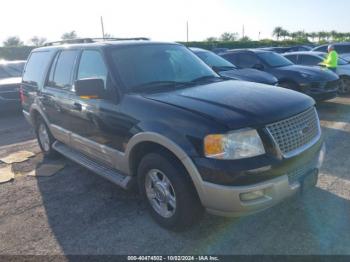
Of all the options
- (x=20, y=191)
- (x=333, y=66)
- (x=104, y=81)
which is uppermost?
(x=104, y=81)

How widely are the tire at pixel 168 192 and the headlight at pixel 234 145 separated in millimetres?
439

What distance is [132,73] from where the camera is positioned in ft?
12.6

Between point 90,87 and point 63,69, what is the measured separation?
149 centimetres

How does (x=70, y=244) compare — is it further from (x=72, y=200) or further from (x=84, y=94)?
(x=84, y=94)

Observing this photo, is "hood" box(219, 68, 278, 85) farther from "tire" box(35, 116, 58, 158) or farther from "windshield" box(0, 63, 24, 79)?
"windshield" box(0, 63, 24, 79)

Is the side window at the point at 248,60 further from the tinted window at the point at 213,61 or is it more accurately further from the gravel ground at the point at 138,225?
the gravel ground at the point at 138,225

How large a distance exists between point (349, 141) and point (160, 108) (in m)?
4.33

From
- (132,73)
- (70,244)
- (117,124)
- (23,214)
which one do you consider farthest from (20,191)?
(132,73)

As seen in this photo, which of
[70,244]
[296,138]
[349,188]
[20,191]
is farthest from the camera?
[20,191]

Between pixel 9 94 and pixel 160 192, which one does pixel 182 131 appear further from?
pixel 9 94

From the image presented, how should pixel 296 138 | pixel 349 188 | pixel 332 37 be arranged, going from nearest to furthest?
pixel 296 138 < pixel 349 188 < pixel 332 37

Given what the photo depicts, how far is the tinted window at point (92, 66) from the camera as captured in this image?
13.0 ft

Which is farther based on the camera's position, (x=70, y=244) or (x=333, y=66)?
(x=333, y=66)

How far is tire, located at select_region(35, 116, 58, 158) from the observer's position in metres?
5.78
